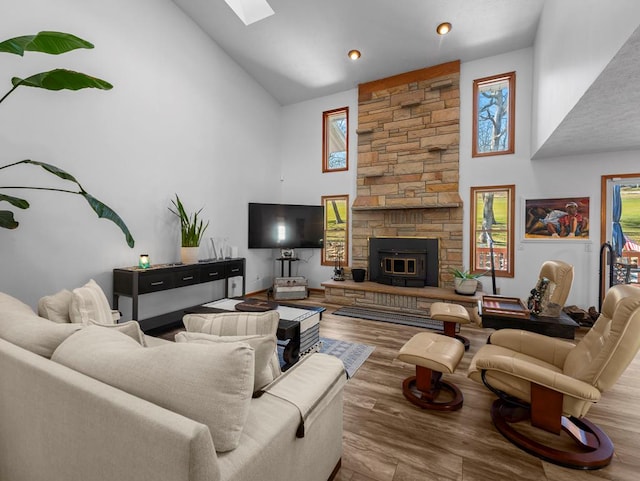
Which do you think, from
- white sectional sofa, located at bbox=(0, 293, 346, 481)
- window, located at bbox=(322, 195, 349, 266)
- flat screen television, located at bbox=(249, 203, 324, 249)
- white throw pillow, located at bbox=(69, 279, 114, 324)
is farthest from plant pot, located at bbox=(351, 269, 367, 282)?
white sectional sofa, located at bbox=(0, 293, 346, 481)

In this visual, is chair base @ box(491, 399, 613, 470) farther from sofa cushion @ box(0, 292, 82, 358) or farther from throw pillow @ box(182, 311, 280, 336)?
sofa cushion @ box(0, 292, 82, 358)

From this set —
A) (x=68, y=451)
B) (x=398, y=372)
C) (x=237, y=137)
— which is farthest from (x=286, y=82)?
(x=68, y=451)

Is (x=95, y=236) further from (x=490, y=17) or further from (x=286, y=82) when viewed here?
(x=490, y=17)

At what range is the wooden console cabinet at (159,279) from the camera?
324cm

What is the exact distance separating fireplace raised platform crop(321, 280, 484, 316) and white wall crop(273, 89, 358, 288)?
89cm

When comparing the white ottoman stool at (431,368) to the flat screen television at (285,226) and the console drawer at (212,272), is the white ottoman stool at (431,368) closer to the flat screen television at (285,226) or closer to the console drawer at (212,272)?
the console drawer at (212,272)

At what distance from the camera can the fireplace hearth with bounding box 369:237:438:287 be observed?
16.8ft

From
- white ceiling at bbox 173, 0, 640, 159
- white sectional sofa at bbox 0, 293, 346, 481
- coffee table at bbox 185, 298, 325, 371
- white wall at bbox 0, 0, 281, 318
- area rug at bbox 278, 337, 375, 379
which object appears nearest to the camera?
white sectional sofa at bbox 0, 293, 346, 481

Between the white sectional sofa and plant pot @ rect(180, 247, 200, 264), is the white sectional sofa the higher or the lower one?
the lower one

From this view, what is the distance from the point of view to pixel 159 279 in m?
3.47

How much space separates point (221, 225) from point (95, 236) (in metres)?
1.97

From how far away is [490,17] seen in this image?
3.97 meters

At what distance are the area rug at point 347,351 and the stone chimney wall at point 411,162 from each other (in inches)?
99.0

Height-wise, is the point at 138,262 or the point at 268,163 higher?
the point at 268,163
